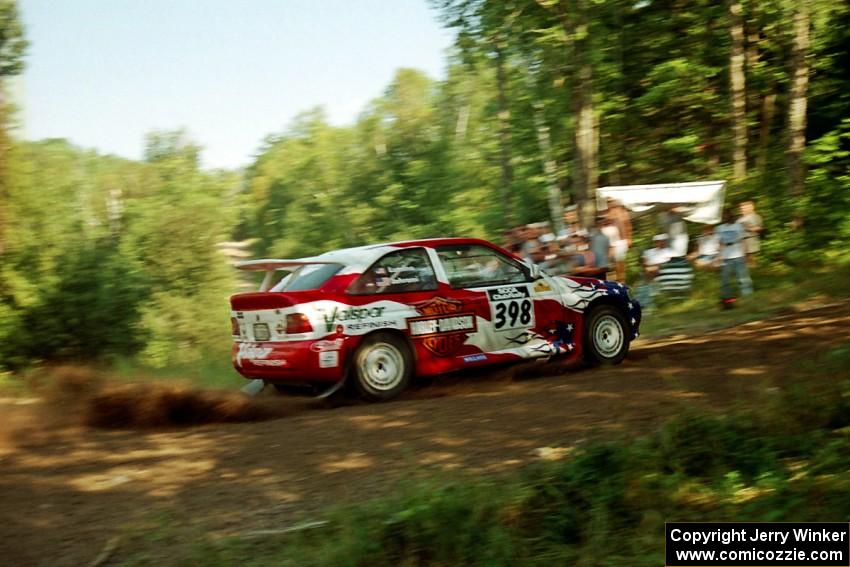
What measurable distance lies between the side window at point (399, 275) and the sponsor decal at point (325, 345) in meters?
0.58

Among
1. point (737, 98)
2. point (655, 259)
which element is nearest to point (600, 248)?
point (655, 259)

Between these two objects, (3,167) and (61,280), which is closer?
(3,167)

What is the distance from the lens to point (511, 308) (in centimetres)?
1098

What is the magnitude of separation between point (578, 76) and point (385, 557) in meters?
21.0

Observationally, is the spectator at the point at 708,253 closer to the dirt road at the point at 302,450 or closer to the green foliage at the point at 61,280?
the dirt road at the point at 302,450

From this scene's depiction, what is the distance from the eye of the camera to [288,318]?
383 inches

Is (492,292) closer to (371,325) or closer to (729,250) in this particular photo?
(371,325)

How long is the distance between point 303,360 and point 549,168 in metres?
27.0

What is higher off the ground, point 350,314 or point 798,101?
point 798,101

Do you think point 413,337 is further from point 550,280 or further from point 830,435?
point 830,435

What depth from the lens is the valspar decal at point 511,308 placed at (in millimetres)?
10883

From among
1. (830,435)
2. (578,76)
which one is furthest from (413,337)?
(578,76)

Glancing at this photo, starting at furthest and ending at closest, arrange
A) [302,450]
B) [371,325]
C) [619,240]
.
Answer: [619,240] → [371,325] → [302,450]

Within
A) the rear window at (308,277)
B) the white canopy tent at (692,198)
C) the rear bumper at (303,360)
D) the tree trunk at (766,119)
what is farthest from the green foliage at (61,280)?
the tree trunk at (766,119)
